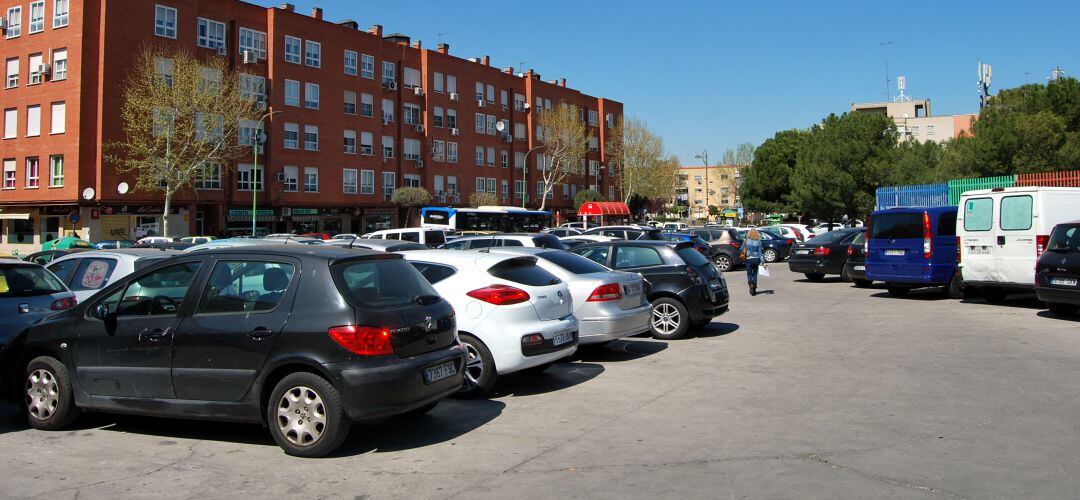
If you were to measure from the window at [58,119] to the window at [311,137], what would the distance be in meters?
13.9

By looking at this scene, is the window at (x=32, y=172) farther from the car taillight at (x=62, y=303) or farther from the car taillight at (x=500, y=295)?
the car taillight at (x=500, y=295)

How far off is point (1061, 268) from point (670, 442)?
1028cm

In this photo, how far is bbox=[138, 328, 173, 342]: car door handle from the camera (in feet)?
19.9

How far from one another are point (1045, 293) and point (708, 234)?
16.9m

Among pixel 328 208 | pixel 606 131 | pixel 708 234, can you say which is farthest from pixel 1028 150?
pixel 606 131

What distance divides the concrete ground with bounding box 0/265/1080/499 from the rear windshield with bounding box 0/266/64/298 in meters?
1.58

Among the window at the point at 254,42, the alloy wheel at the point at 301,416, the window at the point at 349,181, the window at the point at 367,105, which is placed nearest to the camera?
the alloy wheel at the point at 301,416

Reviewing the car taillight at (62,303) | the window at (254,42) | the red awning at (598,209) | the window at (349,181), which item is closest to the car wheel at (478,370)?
the car taillight at (62,303)

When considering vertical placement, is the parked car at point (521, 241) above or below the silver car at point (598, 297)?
above

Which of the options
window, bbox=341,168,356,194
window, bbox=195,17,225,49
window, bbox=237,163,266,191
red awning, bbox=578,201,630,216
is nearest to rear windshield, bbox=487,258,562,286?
window, bbox=237,163,266,191

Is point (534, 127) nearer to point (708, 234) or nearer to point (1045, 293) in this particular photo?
point (708, 234)

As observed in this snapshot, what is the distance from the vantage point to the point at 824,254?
2278 centimetres

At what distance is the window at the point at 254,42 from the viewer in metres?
47.0

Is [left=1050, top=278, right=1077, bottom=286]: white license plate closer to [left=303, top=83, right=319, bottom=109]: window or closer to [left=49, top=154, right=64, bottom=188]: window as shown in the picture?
[left=49, top=154, right=64, bottom=188]: window
